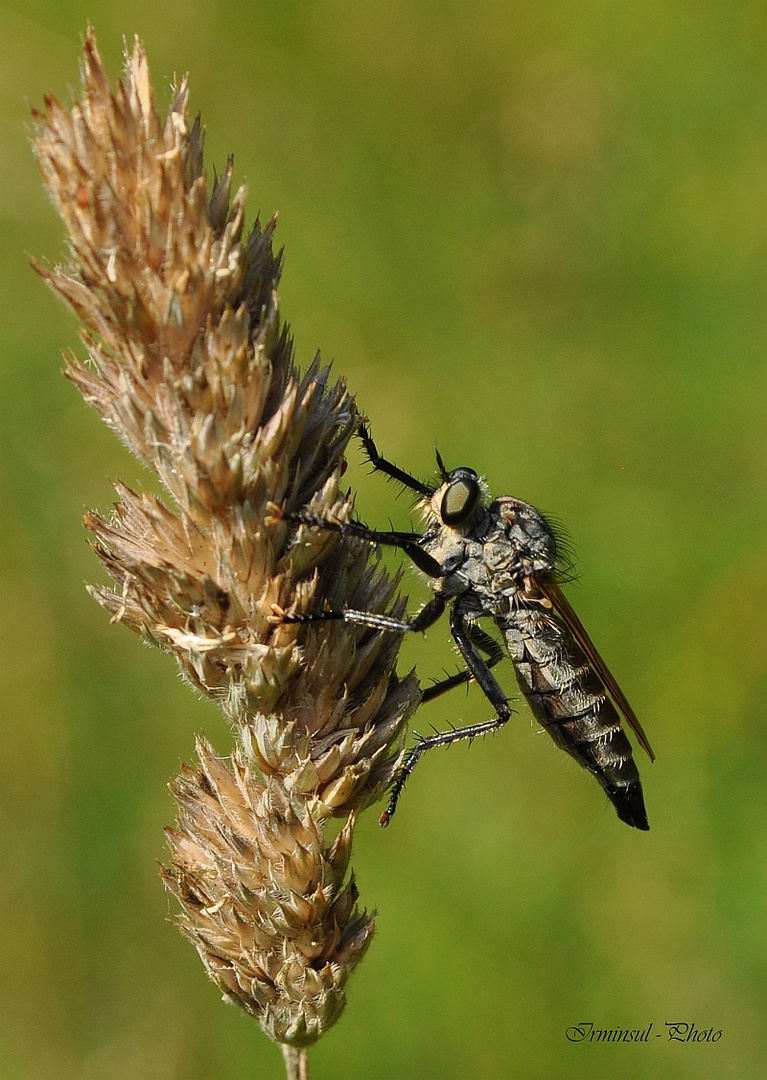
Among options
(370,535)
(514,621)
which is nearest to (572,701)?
(514,621)

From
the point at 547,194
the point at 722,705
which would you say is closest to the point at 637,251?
the point at 547,194

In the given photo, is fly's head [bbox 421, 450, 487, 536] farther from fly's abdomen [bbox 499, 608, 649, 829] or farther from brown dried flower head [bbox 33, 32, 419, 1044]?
brown dried flower head [bbox 33, 32, 419, 1044]

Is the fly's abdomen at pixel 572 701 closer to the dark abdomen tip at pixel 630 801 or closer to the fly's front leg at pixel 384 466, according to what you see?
the dark abdomen tip at pixel 630 801

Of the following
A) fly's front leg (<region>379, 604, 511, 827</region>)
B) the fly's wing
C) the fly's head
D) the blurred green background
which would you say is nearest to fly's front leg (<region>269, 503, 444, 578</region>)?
the fly's head

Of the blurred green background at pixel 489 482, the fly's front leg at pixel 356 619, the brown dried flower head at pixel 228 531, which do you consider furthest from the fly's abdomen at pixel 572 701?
the brown dried flower head at pixel 228 531

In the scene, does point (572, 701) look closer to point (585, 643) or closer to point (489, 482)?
point (585, 643)

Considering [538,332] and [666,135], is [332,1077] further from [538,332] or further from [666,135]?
[666,135]
